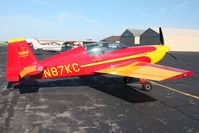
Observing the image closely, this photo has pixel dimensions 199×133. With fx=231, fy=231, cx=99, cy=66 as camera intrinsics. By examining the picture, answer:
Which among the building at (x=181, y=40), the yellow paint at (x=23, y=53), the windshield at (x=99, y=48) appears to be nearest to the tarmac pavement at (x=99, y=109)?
the yellow paint at (x=23, y=53)

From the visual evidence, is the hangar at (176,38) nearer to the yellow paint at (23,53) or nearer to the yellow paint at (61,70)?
the yellow paint at (61,70)

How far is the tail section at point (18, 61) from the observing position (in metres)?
9.40

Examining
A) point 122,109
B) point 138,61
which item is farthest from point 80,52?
point 122,109

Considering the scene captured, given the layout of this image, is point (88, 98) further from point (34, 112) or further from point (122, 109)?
point (34, 112)

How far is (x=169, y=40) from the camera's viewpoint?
76.3 m

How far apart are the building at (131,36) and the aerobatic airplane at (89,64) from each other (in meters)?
80.3

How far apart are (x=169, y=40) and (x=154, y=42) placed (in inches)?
202

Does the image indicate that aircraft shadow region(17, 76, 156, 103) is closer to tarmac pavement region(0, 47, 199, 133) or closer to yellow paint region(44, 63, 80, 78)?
tarmac pavement region(0, 47, 199, 133)

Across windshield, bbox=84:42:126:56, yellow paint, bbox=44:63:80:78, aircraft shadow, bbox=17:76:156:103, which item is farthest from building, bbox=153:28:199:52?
yellow paint, bbox=44:63:80:78

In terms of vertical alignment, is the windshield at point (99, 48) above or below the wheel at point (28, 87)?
above

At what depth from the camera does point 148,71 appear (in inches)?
363

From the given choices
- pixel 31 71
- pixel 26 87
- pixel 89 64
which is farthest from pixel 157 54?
pixel 26 87

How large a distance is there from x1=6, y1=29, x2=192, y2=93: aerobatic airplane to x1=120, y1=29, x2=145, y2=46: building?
263 feet

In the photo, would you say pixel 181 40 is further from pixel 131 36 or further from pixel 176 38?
pixel 131 36
